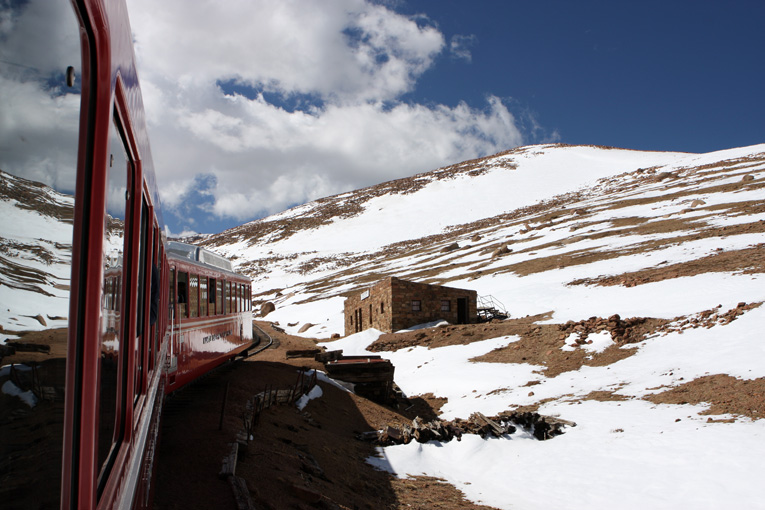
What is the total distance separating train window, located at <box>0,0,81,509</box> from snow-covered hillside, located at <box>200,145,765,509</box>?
885cm

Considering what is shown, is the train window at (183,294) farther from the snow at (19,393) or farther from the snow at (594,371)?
the snow at (19,393)

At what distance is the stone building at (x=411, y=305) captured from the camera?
26719 millimetres

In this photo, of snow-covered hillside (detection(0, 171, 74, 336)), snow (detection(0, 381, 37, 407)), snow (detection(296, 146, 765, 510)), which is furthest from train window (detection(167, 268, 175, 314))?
snow (detection(0, 381, 37, 407))

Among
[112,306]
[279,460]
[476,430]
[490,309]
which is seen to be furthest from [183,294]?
[490,309]

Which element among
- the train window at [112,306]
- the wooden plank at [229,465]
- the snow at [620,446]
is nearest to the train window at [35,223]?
the train window at [112,306]

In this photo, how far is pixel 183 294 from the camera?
925 centimetres

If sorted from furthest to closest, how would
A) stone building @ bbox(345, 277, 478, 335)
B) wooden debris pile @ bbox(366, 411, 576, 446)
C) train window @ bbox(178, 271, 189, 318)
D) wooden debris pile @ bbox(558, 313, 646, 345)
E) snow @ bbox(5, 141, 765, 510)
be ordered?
stone building @ bbox(345, 277, 478, 335), wooden debris pile @ bbox(558, 313, 646, 345), wooden debris pile @ bbox(366, 411, 576, 446), train window @ bbox(178, 271, 189, 318), snow @ bbox(5, 141, 765, 510)

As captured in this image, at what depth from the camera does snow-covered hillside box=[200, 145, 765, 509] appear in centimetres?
938

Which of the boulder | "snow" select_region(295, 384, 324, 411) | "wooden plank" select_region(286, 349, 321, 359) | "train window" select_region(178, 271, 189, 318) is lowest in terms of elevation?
"snow" select_region(295, 384, 324, 411)

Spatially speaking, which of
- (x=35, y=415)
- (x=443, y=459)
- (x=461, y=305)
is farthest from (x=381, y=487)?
(x=461, y=305)

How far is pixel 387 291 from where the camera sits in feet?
88.7

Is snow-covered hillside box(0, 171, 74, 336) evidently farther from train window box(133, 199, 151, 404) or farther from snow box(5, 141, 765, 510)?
train window box(133, 199, 151, 404)

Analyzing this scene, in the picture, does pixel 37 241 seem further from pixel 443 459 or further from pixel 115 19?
pixel 443 459

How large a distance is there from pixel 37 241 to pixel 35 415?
40cm
